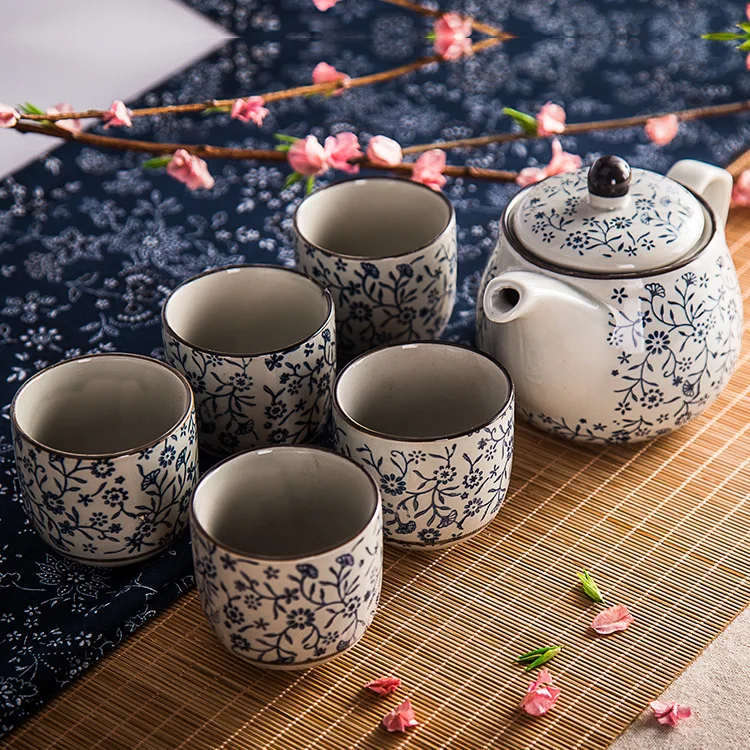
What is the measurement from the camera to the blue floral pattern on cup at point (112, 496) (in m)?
0.77

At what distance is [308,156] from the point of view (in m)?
1.09

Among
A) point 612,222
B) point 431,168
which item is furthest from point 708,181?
point 431,168

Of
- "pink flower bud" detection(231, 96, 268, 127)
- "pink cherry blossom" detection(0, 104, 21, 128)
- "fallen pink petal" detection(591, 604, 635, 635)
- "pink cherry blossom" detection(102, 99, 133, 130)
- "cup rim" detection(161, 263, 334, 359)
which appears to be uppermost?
"pink cherry blossom" detection(0, 104, 21, 128)

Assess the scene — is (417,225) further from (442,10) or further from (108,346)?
(442,10)

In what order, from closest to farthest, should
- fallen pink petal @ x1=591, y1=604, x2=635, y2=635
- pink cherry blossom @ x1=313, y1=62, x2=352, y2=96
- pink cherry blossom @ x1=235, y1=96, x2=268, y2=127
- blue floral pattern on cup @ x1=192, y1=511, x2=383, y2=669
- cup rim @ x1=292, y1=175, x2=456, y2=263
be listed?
blue floral pattern on cup @ x1=192, y1=511, x2=383, y2=669, fallen pink petal @ x1=591, y1=604, x2=635, y2=635, cup rim @ x1=292, y1=175, x2=456, y2=263, pink cherry blossom @ x1=235, y1=96, x2=268, y2=127, pink cherry blossom @ x1=313, y1=62, x2=352, y2=96

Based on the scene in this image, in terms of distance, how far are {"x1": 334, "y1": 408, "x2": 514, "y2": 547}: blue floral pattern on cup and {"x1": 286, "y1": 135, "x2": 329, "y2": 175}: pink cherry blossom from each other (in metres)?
0.37

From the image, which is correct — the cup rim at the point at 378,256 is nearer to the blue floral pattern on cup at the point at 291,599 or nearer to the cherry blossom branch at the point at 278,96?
the cherry blossom branch at the point at 278,96

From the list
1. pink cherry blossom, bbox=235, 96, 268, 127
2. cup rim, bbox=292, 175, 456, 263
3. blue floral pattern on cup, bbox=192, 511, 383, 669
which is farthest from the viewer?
pink cherry blossom, bbox=235, 96, 268, 127

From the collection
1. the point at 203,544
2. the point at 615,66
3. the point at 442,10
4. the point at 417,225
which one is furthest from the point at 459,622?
the point at 442,10

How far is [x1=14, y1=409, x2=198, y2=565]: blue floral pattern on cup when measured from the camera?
77 centimetres

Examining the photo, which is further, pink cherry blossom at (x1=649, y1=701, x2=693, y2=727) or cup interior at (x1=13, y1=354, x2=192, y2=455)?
cup interior at (x1=13, y1=354, x2=192, y2=455)

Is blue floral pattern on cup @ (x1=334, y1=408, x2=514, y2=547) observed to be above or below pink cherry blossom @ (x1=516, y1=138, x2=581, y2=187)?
below

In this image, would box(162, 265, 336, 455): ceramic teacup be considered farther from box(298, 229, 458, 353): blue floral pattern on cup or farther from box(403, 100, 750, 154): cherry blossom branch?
box(403, 100, 750, 154): cherry blossom branch

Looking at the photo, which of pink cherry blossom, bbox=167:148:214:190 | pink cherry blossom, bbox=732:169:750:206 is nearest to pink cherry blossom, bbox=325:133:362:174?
pink cherry blossom, bbox=167:148:214:190
